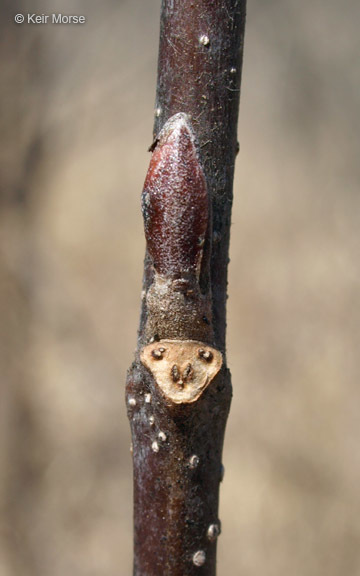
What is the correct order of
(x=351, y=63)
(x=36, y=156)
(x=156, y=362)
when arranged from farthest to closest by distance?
(x=36, y=156) → (x=351, y=63) → (x=156, y=362)

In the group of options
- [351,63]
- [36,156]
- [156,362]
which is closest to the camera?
[156,362]

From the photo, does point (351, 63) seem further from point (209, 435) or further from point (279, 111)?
point (209, 435)

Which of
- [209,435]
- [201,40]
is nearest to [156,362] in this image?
[209,435]

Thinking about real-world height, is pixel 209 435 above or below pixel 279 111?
below

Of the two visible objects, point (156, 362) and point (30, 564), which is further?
point (30, 564)

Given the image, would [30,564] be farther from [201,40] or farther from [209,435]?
[201,40]

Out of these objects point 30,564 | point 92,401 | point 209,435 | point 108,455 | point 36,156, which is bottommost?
point 30,564
